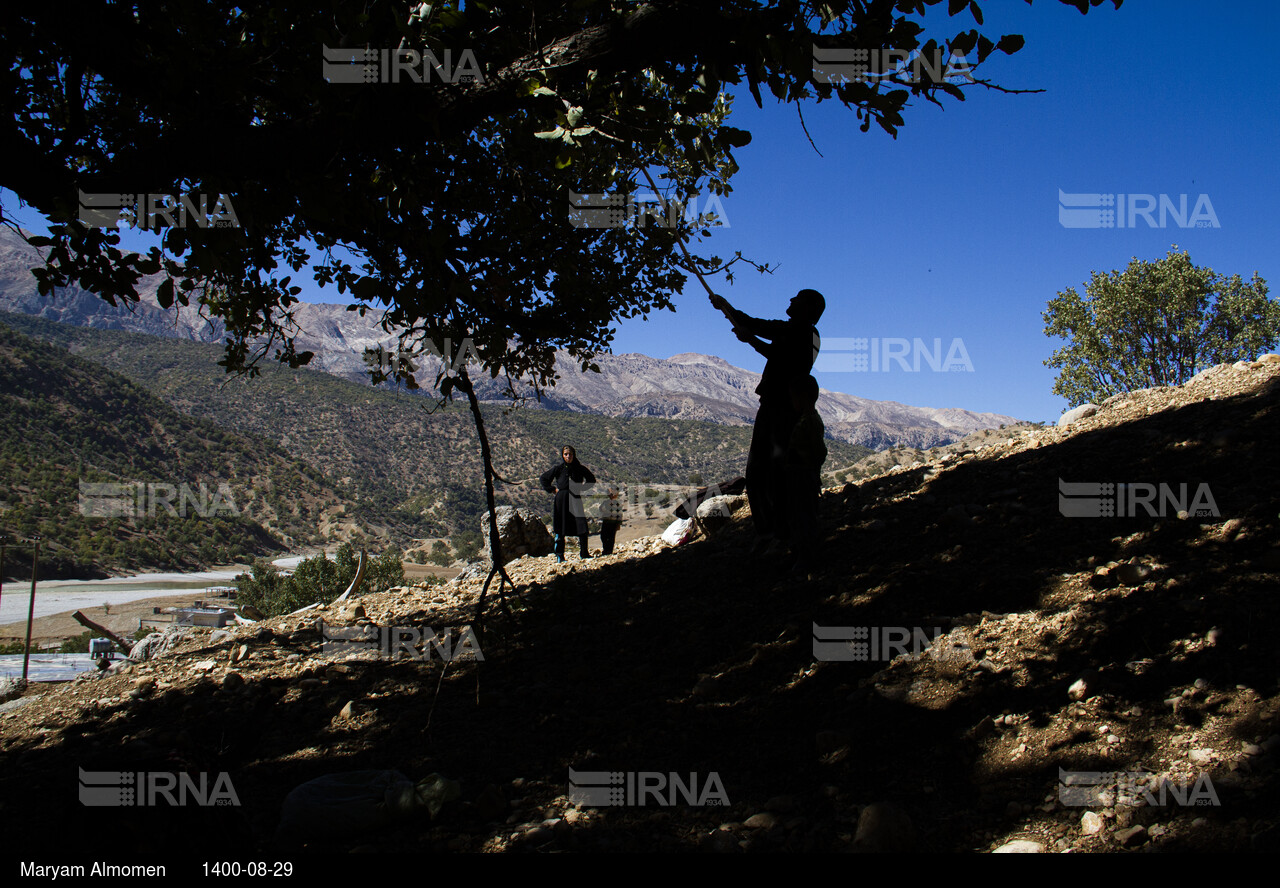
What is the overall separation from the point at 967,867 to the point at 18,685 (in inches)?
387

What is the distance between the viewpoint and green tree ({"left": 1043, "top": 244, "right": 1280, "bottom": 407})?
83.7 feet

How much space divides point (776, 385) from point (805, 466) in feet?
2.21

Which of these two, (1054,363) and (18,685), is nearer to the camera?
(18,685)

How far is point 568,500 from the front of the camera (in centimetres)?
1066

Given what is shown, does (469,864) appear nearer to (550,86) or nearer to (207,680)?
(550,86)

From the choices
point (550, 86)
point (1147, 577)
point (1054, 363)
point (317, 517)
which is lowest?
point (317, 517)

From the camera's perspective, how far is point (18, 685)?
7938mm

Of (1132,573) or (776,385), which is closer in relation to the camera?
(1132,573)

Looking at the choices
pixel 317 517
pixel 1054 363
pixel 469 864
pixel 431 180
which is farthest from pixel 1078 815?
pixel 317 517
